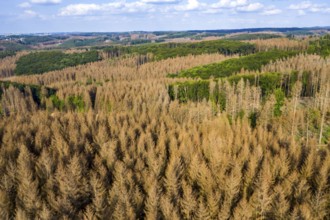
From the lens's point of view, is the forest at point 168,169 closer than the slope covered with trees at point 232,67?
Yes

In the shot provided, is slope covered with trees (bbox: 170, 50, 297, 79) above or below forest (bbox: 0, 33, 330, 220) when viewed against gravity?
above

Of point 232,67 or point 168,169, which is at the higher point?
point 232,67

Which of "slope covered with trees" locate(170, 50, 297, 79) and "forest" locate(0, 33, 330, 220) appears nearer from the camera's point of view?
"forest" locate(0, 33, 330, 220)

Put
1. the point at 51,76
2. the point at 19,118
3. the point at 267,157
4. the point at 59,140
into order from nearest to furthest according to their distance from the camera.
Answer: the point at 267,157
the point at 59,140
the point at 19,118
the point at 51,76

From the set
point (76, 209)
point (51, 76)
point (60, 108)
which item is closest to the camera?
point (76, 209)

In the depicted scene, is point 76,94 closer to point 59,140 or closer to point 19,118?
point 19,118

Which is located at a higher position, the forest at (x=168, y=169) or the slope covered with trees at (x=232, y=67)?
the slope covered with trees at (x=232, y=67)

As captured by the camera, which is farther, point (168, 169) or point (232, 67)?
point (232, 67)

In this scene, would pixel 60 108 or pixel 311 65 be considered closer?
pixel 60 108

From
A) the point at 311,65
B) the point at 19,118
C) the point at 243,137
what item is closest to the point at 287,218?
the point at 243,137

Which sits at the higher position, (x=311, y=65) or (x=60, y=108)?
(x=311, y=65)
